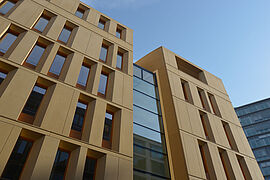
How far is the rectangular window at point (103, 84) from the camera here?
14403 mm

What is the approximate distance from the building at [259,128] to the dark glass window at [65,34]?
201 ft

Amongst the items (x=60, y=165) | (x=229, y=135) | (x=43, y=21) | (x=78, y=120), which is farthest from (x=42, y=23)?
(x=229, y=135)

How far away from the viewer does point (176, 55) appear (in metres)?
24.2

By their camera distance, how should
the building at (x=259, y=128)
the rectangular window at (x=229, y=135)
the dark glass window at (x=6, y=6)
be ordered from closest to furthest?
the dark glass window at (x=6, y=6) < the rectangular window at (x=229, y=135) < the building at (x=259, y=128)

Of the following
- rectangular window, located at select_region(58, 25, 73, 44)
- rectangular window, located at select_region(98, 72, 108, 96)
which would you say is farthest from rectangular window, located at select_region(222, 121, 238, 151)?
rectangular window, located at select_region(58, 25, 73, 44)

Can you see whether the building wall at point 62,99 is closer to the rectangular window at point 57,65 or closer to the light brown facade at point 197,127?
the rectangular window at point 57,65

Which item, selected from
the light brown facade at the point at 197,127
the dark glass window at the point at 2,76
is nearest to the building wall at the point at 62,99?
the dark glass window at the point at 2,76

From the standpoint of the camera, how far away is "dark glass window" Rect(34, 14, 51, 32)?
1513 centimetres

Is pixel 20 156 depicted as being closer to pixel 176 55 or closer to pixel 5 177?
pixel 5 177

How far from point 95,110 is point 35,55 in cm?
532

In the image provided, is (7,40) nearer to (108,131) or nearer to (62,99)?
(62,99)

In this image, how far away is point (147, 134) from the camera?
586 inches

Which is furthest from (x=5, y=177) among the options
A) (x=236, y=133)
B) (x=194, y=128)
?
(x=236, y=133)

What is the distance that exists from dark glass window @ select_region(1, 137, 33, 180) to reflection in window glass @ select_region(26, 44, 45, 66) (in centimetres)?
515
